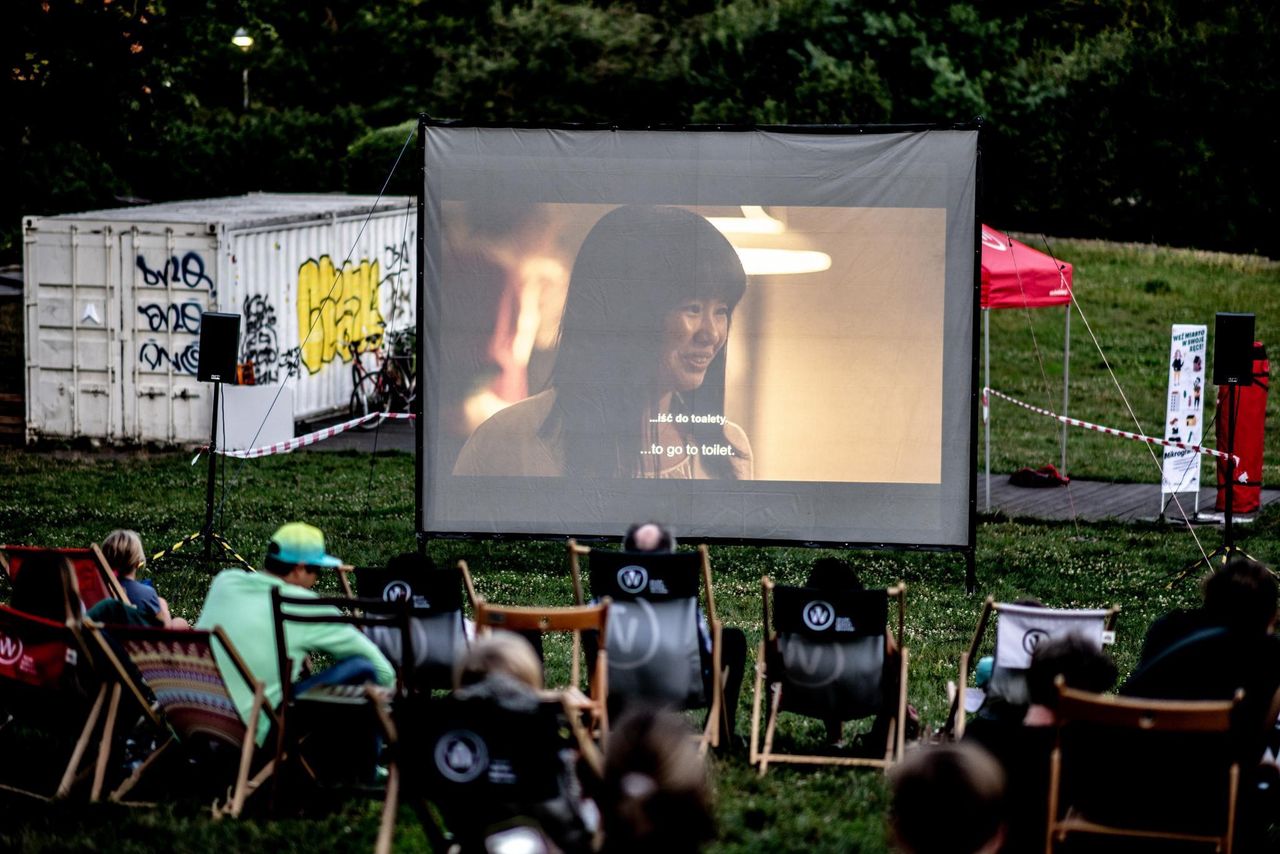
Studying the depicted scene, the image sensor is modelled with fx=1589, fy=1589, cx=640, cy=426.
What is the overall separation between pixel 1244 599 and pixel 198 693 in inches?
164

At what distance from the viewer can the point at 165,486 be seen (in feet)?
51.4

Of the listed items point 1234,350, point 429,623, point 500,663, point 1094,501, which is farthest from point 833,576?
point 1094,501

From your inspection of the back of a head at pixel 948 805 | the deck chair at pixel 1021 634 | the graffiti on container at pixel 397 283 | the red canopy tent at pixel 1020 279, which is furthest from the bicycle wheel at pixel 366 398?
the back of a head at pixel 948 805

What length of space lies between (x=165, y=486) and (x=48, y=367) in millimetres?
3673

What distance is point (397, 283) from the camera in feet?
75.3

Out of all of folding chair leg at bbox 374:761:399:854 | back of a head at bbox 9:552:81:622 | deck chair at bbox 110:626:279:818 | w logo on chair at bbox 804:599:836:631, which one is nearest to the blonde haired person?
back of a head at bbox 9:552:81:622

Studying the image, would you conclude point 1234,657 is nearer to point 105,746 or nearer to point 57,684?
point 105,746

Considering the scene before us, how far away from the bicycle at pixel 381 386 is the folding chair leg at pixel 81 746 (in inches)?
563

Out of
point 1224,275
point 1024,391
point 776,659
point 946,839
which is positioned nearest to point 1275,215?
point 1224,275

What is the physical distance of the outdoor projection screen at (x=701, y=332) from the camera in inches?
453

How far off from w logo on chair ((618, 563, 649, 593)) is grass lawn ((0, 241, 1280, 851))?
2.92ft

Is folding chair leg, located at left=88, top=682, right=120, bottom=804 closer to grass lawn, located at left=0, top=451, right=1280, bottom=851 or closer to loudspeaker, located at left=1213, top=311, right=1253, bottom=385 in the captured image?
grass lawn, located at left=0, top=451, right=1280, bottom=851

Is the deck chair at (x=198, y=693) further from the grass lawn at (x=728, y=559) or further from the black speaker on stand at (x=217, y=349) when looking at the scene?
the black speaker on stand at (x=217, y=349)

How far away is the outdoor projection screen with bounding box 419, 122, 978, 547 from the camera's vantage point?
37.8 feet
